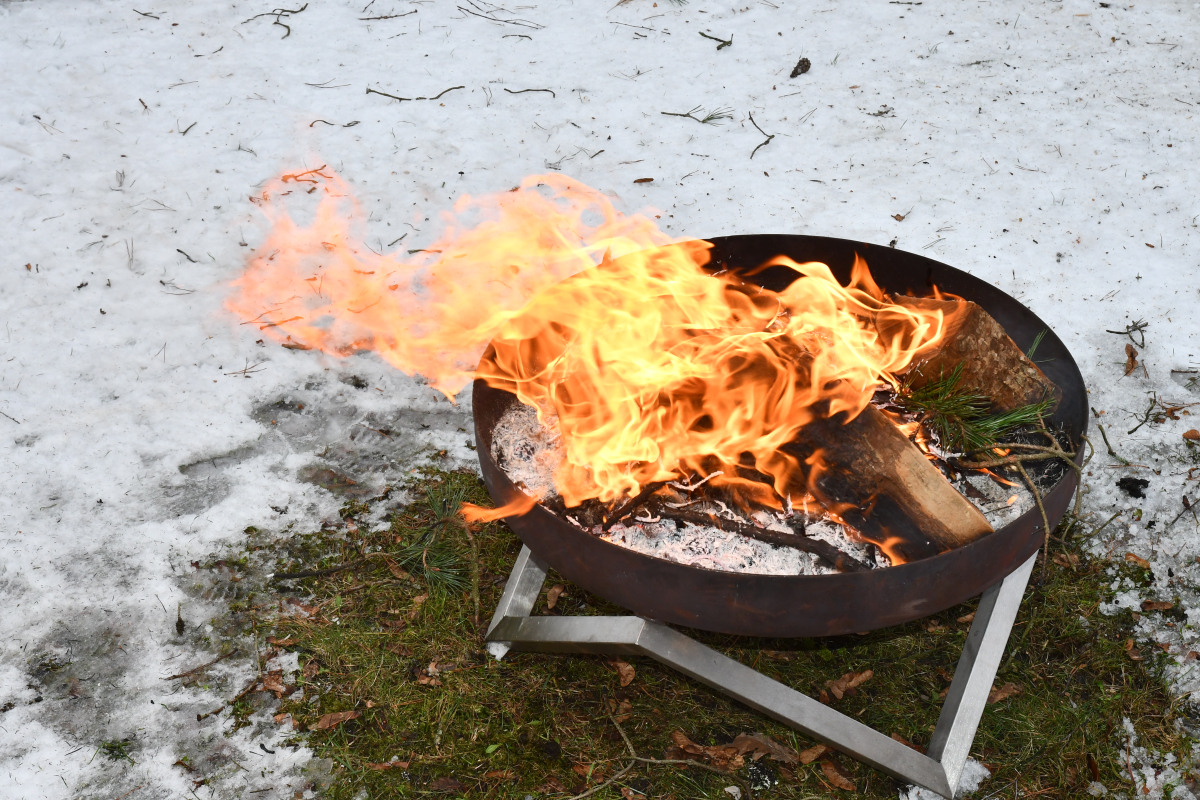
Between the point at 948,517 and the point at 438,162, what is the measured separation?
3800mm

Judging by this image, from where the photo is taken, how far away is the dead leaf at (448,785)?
8.97 ft

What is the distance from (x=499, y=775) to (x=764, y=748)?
33.4 inches

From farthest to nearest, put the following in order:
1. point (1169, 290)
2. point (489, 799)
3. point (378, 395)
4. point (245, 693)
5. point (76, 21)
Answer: point (76, 21) → point (1169, 290) → point (378, 395) → point (245, 693) → point (489, 799)

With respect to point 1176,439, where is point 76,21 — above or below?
above

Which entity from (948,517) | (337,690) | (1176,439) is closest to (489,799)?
(337,690)

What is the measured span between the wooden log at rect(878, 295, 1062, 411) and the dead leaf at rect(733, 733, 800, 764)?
128 centimetres

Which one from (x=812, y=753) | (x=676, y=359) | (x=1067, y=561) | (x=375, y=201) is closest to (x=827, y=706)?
(x=812, y=753)

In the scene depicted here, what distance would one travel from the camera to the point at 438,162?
5.19 metres

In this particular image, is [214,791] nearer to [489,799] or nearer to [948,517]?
[489,799]

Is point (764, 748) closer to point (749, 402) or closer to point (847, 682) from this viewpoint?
point (847, 682)

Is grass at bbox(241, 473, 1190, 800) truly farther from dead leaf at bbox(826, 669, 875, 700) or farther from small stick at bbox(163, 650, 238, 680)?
small stick at bbox(163, 650, 238, 680)

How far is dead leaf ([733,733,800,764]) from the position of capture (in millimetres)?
2826

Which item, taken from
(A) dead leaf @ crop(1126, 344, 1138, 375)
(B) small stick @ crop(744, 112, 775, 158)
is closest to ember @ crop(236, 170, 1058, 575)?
(A) dead leaf @ crop(1126, 344, 1138, 375)

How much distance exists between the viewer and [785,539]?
8.30 ft
